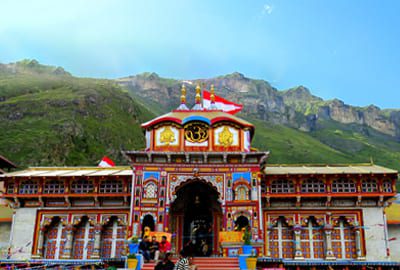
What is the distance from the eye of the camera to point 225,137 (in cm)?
2673

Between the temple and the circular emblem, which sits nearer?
the temple

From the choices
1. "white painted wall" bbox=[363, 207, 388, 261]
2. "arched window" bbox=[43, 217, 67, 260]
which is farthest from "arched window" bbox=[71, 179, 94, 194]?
"white painted wall" bbox=[363, 207, 388, 261]

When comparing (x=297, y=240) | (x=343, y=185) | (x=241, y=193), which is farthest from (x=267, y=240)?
(x=343, y=185)

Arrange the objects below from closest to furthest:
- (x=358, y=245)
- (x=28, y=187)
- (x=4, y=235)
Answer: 1. (x=358, y=245)
2. (x=28, y=187)
3. (x=4, y=235)

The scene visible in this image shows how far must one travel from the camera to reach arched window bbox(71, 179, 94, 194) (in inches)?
1136

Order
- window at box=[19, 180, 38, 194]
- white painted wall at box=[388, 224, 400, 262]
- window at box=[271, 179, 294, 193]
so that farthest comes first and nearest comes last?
1. window at box=[19, 180, 38, 194]
2. window at box=[271, 179, 294, 193]
3. white painted wall at box=[388, 224, 400, 262]

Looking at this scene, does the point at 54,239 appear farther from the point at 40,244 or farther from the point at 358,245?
the point at 358,245

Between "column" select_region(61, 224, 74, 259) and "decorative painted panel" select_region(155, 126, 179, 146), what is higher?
"decorative painted panel" select_region(155, 126, 179, 146)

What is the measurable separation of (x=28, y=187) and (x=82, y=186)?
4.21 m

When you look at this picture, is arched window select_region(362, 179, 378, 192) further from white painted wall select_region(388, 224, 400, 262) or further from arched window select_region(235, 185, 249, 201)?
arched window select_region(235, 185, 249, 201)

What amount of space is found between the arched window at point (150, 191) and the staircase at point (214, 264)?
238 inches

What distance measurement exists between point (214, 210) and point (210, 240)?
2.25m

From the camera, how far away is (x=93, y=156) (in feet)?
291

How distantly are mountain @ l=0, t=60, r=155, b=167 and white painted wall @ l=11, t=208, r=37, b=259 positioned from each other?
140ft
